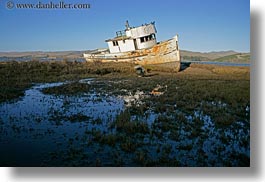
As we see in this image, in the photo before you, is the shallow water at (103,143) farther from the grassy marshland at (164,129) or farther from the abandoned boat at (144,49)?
the abandoned boat at (144,49)

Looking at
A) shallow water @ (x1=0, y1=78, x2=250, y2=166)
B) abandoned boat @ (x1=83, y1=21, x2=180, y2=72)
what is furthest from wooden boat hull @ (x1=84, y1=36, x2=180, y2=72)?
shallow water @ (x1=0, y1=78, x2=250, y2=166)

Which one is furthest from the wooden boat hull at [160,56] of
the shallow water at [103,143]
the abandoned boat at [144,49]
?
the shallow water at [103,143]

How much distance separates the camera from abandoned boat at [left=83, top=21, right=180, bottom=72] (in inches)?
713

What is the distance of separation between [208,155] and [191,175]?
522mm

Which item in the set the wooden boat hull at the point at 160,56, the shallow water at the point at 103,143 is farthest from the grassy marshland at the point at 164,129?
the wooden boat hull at the point at 160,56

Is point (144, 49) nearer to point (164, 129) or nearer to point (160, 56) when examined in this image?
point (160, 56)

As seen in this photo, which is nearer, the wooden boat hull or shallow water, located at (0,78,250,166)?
shallow water, located at (0,78,250,166)

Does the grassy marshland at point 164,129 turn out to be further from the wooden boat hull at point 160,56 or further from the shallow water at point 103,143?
the wooden boat hull at point 160,56

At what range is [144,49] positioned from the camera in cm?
1889

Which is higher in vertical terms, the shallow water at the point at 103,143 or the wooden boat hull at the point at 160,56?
the wooden boat hull at the point at 160,56

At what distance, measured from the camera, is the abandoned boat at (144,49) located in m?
18.1

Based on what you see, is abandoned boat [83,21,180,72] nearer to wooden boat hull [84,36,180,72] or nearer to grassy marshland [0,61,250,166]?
wooden boat hull [84,36,180,72]

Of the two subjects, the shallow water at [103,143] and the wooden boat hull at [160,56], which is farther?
the wooden boat hull at [160,56]

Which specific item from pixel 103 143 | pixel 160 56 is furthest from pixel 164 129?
pixel 160 56
